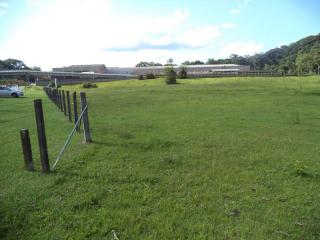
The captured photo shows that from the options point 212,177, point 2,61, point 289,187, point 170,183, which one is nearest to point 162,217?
point 170,183

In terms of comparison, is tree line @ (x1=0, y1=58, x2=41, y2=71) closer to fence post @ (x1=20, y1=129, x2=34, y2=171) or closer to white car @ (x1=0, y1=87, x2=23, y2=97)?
white car @ (x1=0, y1=87, x2=23, y2=97)

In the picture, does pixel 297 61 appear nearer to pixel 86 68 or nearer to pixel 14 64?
pixel 86 68

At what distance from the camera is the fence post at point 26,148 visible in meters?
5.80

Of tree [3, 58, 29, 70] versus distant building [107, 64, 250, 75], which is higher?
tree [3, 58, 29, 70]

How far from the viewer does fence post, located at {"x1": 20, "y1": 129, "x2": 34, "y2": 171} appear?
5801 mm

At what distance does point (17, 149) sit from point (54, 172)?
263cm

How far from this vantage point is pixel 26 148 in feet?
19.3

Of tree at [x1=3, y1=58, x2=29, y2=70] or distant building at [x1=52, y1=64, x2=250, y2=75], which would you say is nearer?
distant building at [x1=52, y1=64, x2=250, y2=75]

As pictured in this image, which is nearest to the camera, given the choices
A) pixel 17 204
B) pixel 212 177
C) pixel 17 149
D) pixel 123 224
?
pixel 123 224

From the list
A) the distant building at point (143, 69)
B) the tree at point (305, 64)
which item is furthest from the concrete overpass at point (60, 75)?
the tree at point (305, 64)

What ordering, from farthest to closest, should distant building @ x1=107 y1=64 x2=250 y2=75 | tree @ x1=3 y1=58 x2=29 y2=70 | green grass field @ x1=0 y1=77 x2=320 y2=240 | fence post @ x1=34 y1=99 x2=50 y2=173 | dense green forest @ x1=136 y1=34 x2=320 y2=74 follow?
1. tree @ x1=3 y1=58 x2=29 y2=70
2. distant building @ x1=107 y1=64 x2=250 y2=75
3. dense green forest @ x1=136 y1=34 x2=320 y2=74
4. fence post @ x1=34 y1=99 x2=50 y2=173
5. green grass field @ x1=0 y1=77 x2=320 y2=240

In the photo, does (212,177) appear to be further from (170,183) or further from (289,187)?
(289,187)

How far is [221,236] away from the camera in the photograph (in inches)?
147

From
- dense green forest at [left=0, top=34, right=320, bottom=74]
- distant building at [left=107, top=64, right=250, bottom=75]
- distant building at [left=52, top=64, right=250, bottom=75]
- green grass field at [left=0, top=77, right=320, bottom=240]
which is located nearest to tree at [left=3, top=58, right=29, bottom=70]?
dense green forest at [left=0, top=34, right=320, bottom=74]
